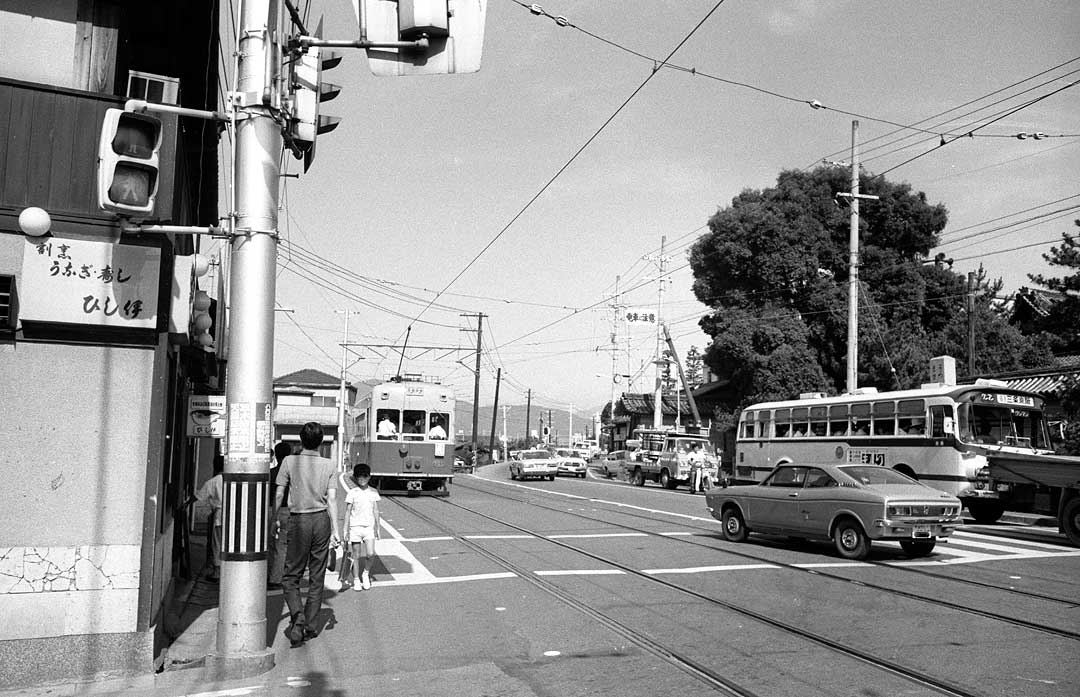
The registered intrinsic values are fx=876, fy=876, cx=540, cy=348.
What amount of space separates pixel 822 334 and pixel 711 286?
604 cm

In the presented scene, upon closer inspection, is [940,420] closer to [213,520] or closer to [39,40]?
[213,520]

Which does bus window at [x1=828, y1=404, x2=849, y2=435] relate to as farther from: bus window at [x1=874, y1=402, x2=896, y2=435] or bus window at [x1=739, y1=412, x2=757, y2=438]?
bus window at [x1=739, y1=412, x2=757, y2=438]

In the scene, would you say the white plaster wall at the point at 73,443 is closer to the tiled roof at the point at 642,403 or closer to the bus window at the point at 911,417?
the bus window at the point at 911,417

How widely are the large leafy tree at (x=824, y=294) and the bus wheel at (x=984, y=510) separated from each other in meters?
15.6

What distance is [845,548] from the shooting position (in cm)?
1331

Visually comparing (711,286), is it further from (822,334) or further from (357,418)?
(357,418)

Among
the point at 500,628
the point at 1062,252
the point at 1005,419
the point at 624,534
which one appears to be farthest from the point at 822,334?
the point at 500,628

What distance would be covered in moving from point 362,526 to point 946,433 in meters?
14.8

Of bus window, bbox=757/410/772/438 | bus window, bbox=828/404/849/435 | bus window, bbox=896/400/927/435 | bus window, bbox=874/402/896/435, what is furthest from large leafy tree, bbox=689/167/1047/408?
bus window, bbox=896/400/927/435

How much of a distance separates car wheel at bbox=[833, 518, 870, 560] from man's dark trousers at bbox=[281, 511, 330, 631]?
8.33 m

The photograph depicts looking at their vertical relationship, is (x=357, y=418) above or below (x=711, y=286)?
below

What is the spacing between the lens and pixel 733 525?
50.5 feet

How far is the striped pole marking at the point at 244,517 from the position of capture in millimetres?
7301

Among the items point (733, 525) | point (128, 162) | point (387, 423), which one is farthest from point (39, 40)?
point (387, 423)
